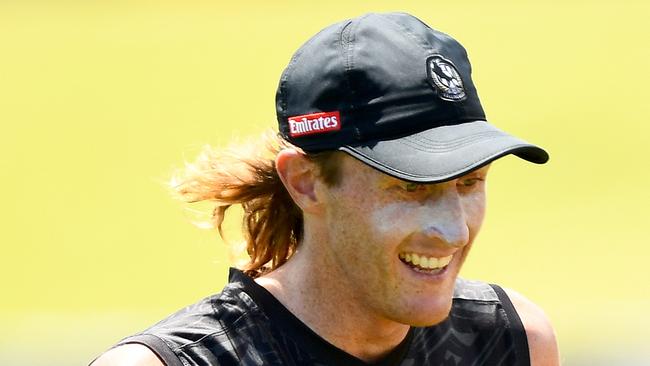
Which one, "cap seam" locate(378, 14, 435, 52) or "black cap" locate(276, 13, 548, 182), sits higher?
"cap seam" locate(378, 14, 435, 52)

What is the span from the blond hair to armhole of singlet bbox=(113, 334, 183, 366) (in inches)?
12.4

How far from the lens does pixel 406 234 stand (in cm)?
210

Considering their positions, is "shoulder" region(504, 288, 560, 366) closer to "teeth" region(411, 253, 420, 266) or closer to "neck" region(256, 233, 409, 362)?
"neck" region(256, 233, 409, 362)

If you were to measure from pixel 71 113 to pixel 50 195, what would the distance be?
0.45 meters

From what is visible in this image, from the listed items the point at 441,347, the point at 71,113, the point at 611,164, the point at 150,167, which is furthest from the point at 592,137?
the point at 441,347

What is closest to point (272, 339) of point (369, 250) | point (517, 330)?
point (369, 250)

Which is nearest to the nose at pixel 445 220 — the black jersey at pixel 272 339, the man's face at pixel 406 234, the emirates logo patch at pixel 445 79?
the man's face at pixel 406 234

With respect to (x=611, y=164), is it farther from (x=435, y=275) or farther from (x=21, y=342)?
(x=435, y=275)

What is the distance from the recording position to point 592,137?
5863 millimetres

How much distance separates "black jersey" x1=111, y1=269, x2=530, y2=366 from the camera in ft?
7.22

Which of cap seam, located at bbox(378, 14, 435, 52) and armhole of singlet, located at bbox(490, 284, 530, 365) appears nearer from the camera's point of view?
cap seam, located at bbox(378, 14, 435, 52)

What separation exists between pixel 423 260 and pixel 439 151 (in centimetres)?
18

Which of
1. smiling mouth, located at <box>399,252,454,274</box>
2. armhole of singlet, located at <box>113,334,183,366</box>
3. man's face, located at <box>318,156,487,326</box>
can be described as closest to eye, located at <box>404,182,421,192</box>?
man's face, located at <box>318,156,487,326</box>

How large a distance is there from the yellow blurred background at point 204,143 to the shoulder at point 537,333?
228 centimetres
